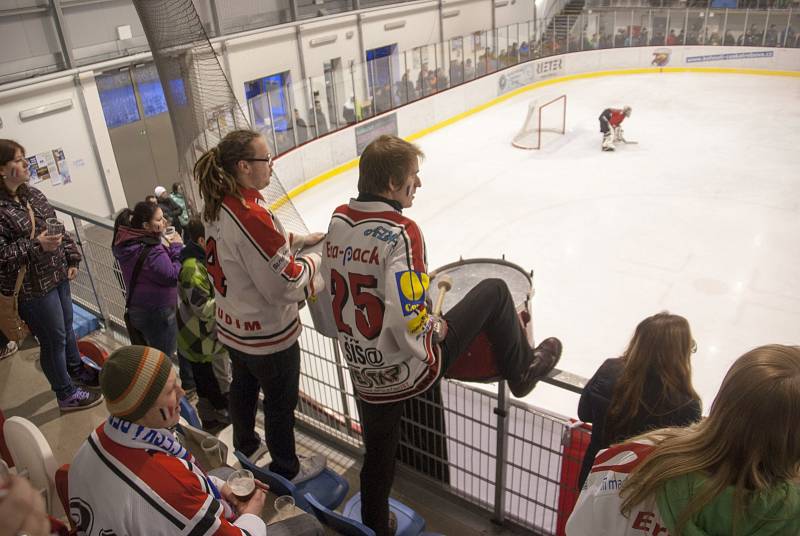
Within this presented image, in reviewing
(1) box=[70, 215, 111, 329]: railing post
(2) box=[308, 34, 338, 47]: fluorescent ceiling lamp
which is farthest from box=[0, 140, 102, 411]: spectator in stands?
(2) box=[308, 34, 338, 47]: fluorescent ceiling lamp

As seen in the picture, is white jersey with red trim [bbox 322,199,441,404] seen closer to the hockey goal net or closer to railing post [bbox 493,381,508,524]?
railing post [bbox 493,381,508,524]

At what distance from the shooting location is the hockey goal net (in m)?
11.8

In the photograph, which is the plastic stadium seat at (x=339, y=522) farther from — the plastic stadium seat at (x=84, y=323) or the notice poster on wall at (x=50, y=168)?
the notice poster on wall at (x=50, y=168)

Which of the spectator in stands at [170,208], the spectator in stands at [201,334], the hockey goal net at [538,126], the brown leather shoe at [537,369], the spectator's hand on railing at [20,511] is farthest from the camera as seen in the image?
the hockey goal net at [538,126]

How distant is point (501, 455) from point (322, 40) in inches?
470

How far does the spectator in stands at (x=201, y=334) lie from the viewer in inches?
105

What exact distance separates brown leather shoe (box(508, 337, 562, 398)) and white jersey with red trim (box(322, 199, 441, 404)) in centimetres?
34

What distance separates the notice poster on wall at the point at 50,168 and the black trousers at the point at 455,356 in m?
8.18

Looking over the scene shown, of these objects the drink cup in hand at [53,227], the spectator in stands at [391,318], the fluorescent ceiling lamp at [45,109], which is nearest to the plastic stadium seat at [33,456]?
the spectator in stands at [391,318]

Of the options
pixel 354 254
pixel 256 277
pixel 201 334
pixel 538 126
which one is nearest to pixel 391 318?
pixel 354 254

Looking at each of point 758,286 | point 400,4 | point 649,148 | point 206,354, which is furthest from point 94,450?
point 400,4

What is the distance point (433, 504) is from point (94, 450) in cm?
151

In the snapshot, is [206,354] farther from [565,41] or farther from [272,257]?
[565,41]

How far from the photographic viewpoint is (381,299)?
1.80 meters
